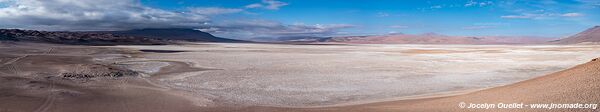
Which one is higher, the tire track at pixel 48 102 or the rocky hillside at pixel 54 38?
the tire track at pixel 48 102

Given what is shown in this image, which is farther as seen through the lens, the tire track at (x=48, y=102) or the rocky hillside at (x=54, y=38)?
the rocky hillside at (x=54, y=38)

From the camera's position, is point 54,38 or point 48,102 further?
point 54,38

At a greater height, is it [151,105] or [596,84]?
[596,84]

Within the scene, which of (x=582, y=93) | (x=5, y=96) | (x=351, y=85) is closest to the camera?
(x=582, y=93)

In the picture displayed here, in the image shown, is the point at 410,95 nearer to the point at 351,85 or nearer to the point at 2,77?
the point at 351,85

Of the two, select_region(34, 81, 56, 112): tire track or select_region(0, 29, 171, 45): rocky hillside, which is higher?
select_region(34, 81, 56, 112): tire track

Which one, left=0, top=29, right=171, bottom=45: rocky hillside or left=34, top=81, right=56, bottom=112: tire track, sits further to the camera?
left=0, top=29, right=171, bottom=45: rocky hillside

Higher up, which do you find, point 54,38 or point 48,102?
point 48,102

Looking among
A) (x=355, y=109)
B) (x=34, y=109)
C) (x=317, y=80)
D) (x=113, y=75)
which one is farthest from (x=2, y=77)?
(x=355, y=109)

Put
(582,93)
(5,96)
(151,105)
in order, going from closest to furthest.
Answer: (582,93)
(151,105)
(5,96)

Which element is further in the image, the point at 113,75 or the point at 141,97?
the point at 113,75
